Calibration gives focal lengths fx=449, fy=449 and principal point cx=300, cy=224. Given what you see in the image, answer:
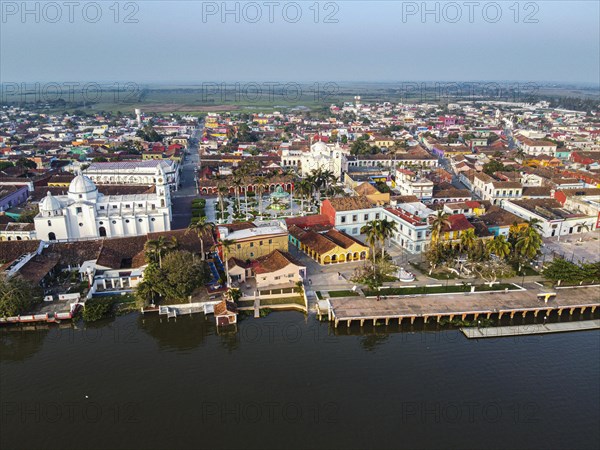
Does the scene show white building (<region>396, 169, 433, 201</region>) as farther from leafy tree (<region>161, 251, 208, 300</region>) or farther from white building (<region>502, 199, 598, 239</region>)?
leafy tree (<region>161, 251, 208, 300</region>)

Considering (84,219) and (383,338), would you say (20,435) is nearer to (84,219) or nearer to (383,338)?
(383,338)

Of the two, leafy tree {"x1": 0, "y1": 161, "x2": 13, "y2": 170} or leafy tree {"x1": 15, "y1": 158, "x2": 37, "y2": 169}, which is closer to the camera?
leafy tree {"x1": 0, "y1": 161, "x2": 13, "y2": 170}

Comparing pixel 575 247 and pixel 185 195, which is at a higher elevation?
pixel 185 195

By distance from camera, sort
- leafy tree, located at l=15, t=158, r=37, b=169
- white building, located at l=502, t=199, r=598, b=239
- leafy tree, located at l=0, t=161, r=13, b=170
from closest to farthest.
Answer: white building, located at l=502, t=199, r=598, b=239 → leafy tree, located at l=0, t=161, r=13, b=170 → leafy tree, located at l=15, t=158, r=37, b=169

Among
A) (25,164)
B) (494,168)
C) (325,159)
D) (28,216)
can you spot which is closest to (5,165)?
(25,164)

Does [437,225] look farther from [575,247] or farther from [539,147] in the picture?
[539,147]

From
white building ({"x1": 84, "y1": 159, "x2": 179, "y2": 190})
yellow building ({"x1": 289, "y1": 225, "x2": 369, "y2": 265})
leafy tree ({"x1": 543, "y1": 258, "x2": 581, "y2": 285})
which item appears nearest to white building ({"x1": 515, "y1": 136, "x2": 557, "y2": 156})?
leafy tree ({"x1": 543, "y1": 258, "x2": 581, "y2": 285})

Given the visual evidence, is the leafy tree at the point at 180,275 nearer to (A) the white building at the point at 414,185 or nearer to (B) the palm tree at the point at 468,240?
(B) the palm tree at the point at 468,240
